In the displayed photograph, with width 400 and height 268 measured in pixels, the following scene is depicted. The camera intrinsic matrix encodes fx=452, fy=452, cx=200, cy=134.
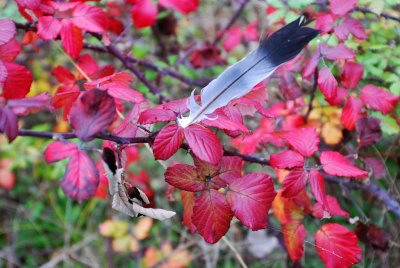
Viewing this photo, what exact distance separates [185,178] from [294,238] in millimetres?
362

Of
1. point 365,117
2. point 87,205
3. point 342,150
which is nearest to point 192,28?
point 87,205

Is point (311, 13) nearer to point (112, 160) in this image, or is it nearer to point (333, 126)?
point (333, 126)

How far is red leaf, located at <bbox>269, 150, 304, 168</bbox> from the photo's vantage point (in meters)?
0.94

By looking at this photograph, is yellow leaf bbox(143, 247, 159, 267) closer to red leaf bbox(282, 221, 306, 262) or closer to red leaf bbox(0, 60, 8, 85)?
red leaf bbox(282, 221, 306, 262)

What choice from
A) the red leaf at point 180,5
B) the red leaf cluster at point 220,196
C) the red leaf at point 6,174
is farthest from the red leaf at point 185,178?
the red leaf at point 6,174

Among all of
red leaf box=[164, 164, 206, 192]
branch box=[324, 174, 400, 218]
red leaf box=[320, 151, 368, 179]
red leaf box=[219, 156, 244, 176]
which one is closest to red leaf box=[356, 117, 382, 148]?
Result: branch box=[324, 174, 400, 218]

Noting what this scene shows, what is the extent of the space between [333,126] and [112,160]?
835 millimetres

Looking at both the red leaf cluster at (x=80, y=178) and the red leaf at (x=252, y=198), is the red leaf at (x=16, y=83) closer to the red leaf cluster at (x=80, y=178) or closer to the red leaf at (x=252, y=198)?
the red leaf cluster at (x=80, y=178)

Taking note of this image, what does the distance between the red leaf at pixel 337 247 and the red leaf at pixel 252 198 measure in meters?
0.19

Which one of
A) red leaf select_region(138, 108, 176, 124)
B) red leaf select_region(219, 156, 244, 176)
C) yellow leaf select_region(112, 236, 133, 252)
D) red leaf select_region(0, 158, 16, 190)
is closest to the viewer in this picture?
red leaf select_region(138, 108, 176, 124)

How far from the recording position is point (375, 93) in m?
1.20

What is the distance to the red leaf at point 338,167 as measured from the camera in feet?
3.01

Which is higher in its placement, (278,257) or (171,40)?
(171,40)

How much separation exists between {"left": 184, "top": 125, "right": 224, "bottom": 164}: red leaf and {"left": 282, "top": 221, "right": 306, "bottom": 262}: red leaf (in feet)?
1.28
